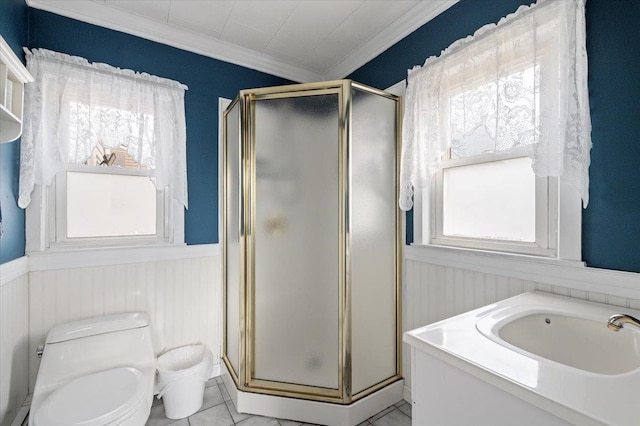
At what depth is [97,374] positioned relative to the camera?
1.57m

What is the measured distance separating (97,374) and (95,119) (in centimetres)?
149

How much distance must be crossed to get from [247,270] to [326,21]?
70.0 inches

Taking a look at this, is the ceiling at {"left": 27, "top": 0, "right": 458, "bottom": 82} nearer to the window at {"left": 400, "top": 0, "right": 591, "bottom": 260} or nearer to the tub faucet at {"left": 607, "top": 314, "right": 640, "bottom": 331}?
the window at {"left": 400, "top": 0, "right": 591, "bottom": 260}

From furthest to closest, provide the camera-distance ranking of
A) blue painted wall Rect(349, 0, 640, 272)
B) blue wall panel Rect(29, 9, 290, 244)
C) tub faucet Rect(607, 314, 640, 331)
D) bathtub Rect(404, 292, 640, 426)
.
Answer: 1. blue wall panel Rect(29, 9, 290, 244)
2. blue painted wall Rect(349, 0, 640, 272)
3. tub faucet Rect(607, 314, 640, 331)
4. bathtub Rect(404, 292, 640, 426)

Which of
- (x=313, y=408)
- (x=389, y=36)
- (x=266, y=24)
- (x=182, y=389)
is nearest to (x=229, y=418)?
(x=182, y=389)

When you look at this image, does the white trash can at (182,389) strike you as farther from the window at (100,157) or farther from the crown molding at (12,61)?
the crown molding at (12,61)

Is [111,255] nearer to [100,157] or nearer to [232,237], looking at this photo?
[100,157]

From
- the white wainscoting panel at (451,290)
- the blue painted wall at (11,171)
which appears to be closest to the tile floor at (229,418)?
the white wainscoting panel at (451,290)

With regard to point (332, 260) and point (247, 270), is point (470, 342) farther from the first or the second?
point (247, 270)

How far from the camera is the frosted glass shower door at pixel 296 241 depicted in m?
1.80

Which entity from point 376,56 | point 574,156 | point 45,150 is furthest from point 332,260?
point 45,150

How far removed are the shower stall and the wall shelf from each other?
3.32 ft

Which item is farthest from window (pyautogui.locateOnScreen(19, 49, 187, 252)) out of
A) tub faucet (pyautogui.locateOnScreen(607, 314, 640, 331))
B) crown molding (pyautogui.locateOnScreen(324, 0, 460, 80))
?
tub faucet (pyautogui.locateOnScreen(607, 314, 640, 331))

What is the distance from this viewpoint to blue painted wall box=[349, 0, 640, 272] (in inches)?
44.1
